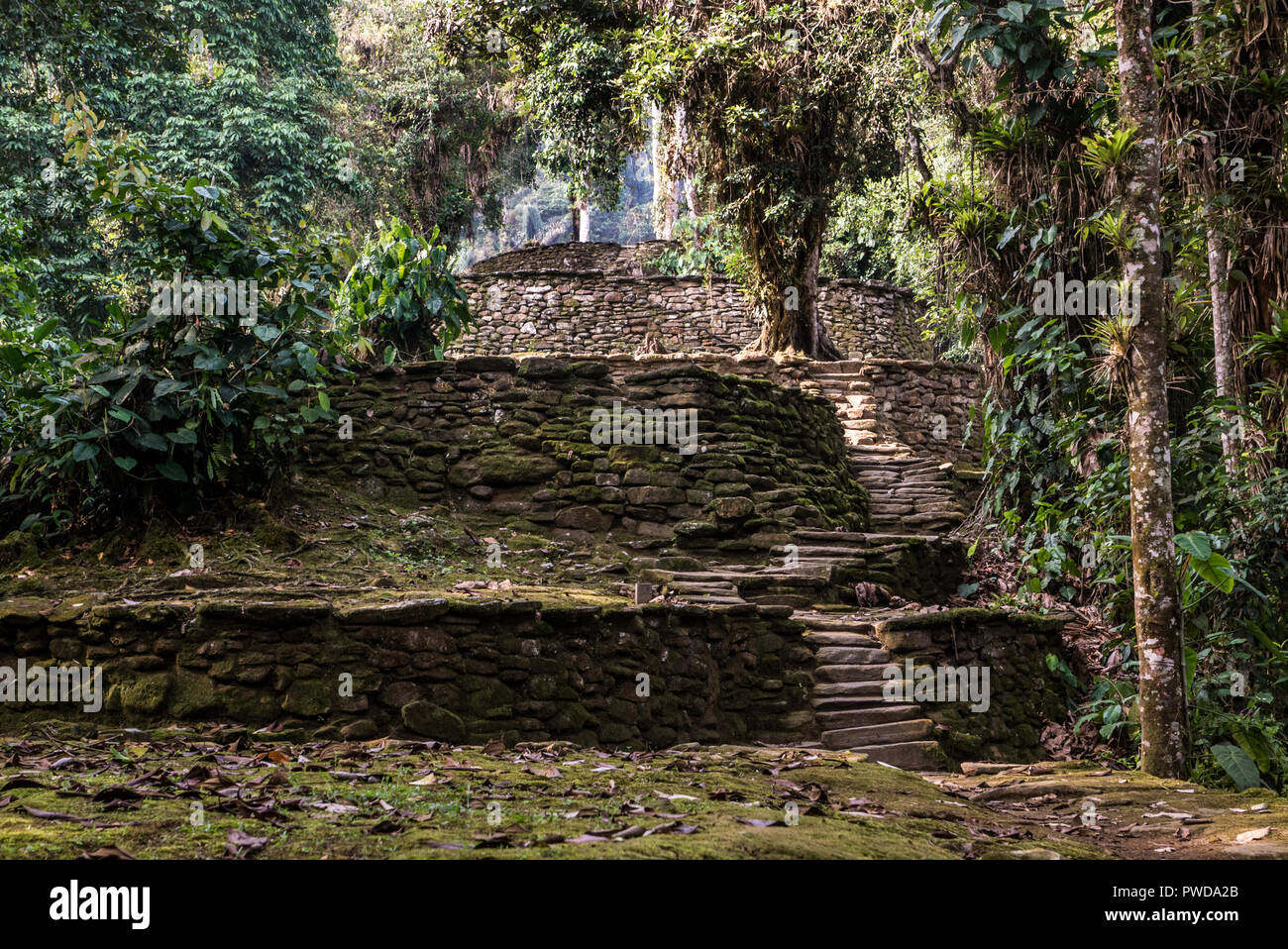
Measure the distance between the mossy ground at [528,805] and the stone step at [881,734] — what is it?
37.1 inches

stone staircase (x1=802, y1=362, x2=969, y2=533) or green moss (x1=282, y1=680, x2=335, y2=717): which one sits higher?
stone staircase (x1=802, y1=362, x2=969, y2=533)

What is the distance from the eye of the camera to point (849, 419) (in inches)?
485

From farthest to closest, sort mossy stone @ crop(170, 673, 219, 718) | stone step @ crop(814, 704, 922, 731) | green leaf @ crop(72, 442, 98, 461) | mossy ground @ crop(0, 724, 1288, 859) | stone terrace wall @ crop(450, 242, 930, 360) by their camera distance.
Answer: stone terrace wall @ crop(450, 242, 930, 360) → stone step @ crop(814, 704, 922, 731) → green leaf @ crop(72, 442, 98, 461) → mossy stone @ crop(170, 673, 219, 718) → mossy ground @ crop(0, 724, 1288, 859)

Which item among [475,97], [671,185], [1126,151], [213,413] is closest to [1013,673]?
[1126,151]

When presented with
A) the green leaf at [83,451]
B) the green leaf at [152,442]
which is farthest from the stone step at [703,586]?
the green leaf at [83,451]

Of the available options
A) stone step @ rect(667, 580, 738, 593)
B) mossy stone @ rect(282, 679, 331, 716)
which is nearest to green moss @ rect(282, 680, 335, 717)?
mossy stone @ rect(282, 679, 331, 716)

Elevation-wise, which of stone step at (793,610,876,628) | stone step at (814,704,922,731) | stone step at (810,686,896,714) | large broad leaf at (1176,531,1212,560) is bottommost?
stone step at (814,704,922,731)

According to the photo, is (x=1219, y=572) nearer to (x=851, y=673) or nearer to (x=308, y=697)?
(x=851, y=673)

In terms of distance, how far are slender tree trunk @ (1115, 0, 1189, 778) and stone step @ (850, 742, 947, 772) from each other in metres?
1.27

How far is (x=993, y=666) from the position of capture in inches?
274

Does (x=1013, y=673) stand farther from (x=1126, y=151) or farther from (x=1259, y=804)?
(x=1126, y=151)

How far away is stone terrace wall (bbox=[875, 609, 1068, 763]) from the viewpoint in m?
6.56

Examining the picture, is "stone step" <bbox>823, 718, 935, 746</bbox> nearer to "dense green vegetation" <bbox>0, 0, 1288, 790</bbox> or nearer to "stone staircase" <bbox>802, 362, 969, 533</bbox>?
"dense green vegetation" <bbox>0, 0, 1288, 790</bbox>

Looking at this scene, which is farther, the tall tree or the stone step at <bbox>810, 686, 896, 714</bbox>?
the tall tree
